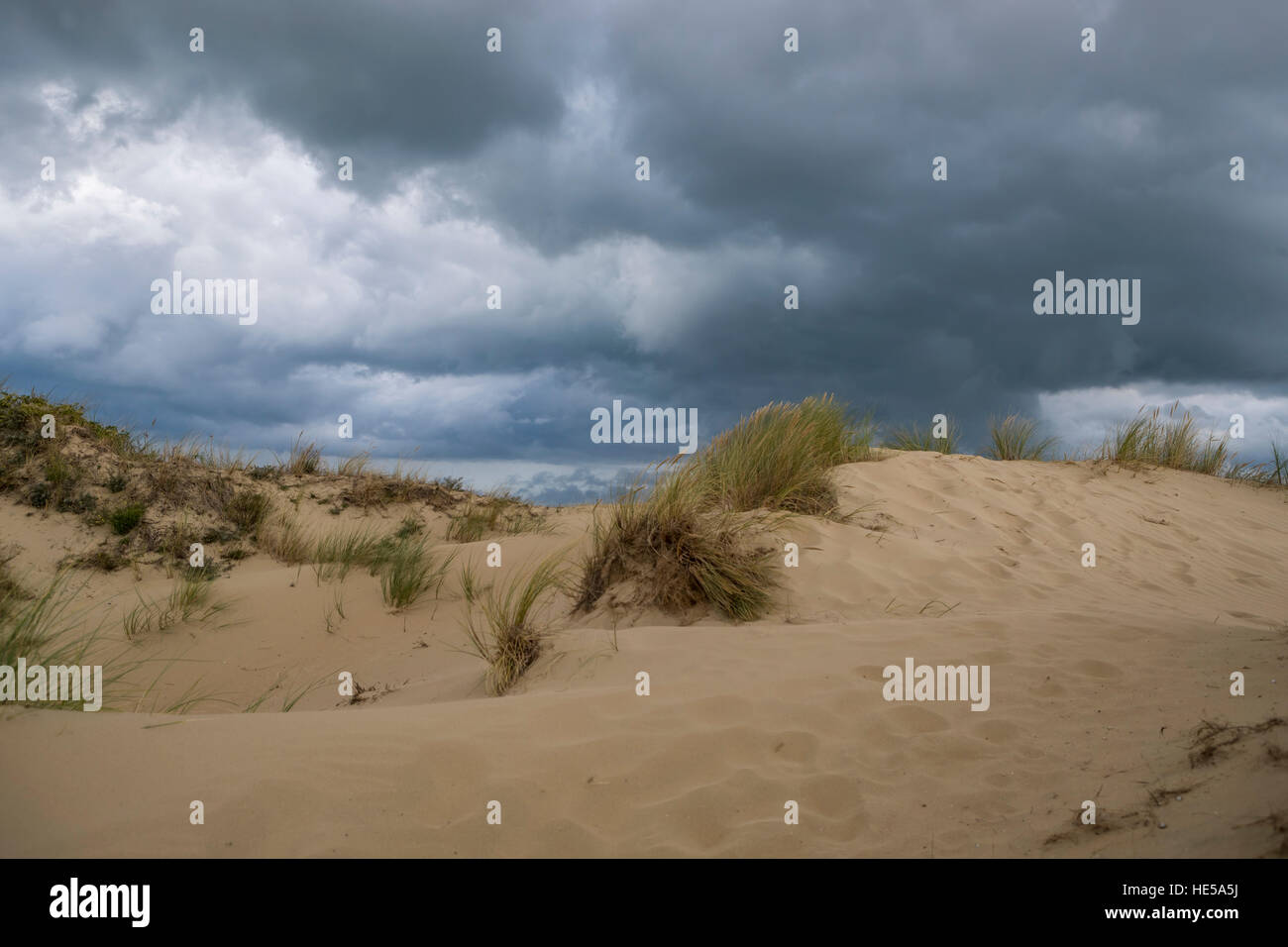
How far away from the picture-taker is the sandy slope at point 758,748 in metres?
3.00

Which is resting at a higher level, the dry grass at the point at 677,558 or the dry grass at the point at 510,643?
the dry grass at the point at 677,558

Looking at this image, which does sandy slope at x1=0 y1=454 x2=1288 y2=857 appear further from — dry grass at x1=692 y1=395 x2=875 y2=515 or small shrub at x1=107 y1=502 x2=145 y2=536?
small shrub at x1=107 y1=502 x2=145 y2=536

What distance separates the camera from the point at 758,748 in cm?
386

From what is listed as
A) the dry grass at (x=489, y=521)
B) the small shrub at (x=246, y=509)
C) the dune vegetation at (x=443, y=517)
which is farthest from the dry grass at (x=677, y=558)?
the small shrub at (x=246, y=509)

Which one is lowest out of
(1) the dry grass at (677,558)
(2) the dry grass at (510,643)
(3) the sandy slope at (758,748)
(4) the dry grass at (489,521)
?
(3) the sandy slope at (758,748)

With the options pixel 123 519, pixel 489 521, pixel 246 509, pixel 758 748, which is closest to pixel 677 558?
pixel 758 748

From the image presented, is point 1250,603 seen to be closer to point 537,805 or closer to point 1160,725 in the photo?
point 1160,725

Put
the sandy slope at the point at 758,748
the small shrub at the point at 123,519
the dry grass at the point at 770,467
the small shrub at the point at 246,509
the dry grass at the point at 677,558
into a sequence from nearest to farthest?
the sandy slope at the point at 758,748 < the dry grass at the point at 677,558 < the dry grass at the point at 770,467 < the small shrub at the point at 123,519 < the small shrub at the point at 246,509

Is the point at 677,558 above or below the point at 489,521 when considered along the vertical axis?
below

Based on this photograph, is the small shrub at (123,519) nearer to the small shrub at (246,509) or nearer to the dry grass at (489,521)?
the small shrub at (246,509)

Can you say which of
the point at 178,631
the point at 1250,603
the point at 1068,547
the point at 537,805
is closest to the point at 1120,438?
the point at 1068,547

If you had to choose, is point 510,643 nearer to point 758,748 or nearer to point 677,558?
point 677,558

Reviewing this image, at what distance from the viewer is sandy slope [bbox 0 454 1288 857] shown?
3.00 m

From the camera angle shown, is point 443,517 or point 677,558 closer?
point 677,558
